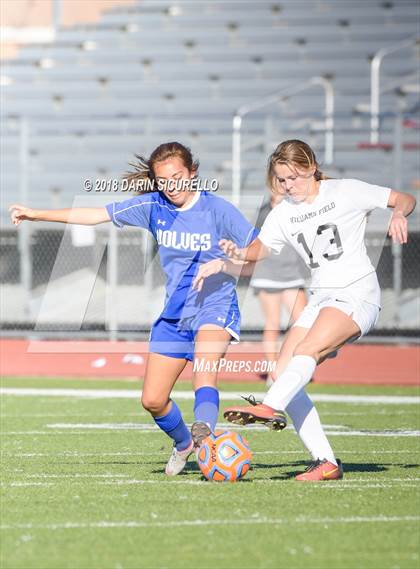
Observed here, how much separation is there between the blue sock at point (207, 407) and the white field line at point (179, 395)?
17.5ft

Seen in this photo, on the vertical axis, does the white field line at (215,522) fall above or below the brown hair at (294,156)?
below

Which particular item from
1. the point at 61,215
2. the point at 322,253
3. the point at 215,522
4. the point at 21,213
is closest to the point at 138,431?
the point at 61,215

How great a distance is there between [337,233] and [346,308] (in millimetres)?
410

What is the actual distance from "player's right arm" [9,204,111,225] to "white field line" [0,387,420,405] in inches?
201

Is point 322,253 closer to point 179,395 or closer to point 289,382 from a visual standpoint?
point 289,382

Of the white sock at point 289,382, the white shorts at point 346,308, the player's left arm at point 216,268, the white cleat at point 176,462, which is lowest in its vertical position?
the white cleat at point 176,462

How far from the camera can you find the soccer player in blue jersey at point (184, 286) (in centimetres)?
652

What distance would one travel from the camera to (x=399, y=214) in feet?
19.7

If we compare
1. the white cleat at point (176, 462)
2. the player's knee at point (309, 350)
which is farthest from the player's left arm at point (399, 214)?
the white cleat at point (176, 462)

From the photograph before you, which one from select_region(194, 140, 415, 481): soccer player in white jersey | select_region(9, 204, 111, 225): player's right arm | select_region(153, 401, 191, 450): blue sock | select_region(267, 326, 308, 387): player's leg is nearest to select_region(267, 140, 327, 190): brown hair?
select_region(194, 140, 415, 481): soccer player in white jersey

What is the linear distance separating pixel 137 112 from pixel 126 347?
22.2 ft

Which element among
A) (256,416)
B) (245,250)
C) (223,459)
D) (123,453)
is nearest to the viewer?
(256,416)

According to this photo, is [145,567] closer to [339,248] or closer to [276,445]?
[339,248]

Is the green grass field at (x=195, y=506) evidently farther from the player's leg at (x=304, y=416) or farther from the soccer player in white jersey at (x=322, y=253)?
the soccer player in white jersey at (x=322, y=253)
